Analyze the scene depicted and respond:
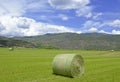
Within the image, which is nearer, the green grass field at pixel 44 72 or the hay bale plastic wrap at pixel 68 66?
the green grass field at pixel 44 72

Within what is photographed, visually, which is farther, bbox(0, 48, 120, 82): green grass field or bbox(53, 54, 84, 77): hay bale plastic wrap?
bbox(53, 54, 84, 77): hay bale plastic wrap

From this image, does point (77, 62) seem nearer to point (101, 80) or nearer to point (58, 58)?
point (58, 58)

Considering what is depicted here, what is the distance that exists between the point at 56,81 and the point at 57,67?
3967 millimetres

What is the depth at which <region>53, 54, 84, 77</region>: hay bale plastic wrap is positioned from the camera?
21.2m

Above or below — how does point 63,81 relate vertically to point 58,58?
below

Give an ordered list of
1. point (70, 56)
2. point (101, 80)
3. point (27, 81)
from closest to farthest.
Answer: point (27, 81), point (101, 80), point (70, 56)

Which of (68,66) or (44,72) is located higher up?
(68,66)

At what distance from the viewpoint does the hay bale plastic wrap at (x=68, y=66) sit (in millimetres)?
21219

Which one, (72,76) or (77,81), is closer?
(77,81)

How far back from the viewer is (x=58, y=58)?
22.8 metres

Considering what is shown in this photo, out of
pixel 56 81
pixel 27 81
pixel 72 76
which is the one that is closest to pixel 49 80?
pixel 56 81

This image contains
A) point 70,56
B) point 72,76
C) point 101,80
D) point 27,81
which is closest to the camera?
point 27,81

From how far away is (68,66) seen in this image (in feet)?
69.8

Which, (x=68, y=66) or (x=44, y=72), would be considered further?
(x=44, y=72)
